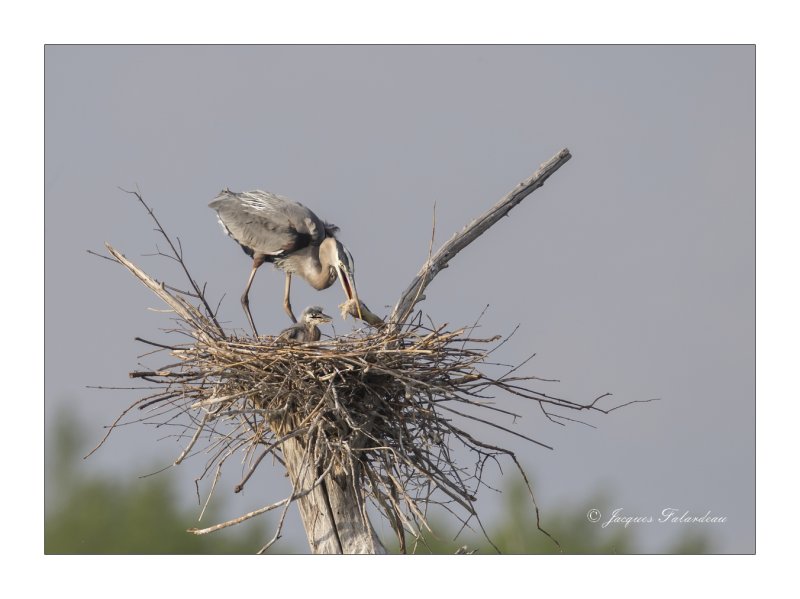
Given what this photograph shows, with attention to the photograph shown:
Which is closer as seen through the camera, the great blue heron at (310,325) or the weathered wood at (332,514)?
the weathered wood at (332,514)

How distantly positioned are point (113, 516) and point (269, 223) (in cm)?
1505

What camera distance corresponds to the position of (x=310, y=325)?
8094mm

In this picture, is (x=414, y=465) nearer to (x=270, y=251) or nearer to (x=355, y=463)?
(x=355, y=463)

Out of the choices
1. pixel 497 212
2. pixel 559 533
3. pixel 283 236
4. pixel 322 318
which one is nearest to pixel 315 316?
pixel 322 318

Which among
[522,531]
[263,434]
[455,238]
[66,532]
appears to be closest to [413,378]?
[263,434]

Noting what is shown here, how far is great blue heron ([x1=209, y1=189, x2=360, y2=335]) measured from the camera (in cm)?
969

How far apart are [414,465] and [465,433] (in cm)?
52

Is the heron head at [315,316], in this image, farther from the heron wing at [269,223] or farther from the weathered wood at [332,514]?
the heron wing at [269,223]

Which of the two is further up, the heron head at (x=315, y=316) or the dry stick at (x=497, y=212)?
the dry stick at (x=497, y=212)

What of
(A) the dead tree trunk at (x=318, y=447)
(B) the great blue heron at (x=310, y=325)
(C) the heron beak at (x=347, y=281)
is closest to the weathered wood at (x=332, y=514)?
(A) the dead tree trunk at (x=318, y=447)

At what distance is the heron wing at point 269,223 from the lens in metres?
9.76

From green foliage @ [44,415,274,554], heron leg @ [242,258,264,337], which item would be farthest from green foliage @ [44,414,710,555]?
heron leg @ [242,258,264,337]

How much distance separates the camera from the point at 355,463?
23.3 ft

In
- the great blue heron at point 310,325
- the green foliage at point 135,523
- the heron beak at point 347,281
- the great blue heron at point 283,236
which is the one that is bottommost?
the green foliage at point 135,523
